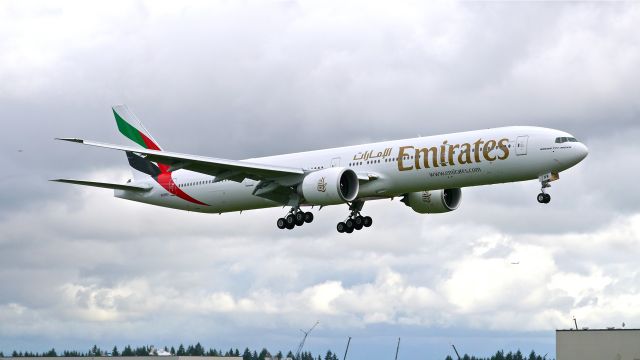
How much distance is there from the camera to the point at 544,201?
214 ft

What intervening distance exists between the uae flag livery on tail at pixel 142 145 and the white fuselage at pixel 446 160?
7199mm

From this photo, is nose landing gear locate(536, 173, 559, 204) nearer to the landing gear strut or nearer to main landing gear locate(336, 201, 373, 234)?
the landing gear strut

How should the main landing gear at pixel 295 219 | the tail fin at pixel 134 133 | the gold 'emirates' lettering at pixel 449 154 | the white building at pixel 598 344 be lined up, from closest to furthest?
the gold 'emirates' lettering at pixel 449 154, the main landing gear at pixel 295 219, the tail fin at pixel 134 133, the white building at pixel 598 344

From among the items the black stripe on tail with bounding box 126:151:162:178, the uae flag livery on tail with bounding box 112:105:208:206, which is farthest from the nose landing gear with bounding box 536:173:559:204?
the black stripe on tail with bounding box 126:151:162:178

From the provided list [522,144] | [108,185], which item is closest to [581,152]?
[522,144]

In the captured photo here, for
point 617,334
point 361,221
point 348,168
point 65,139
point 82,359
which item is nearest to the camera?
point 65,139

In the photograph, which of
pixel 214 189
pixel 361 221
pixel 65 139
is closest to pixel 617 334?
pixel 361 221

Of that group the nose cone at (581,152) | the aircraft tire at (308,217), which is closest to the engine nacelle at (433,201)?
the aircraft tire at (308,217)

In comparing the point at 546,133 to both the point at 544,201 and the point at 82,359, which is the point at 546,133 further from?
the point at 82,359

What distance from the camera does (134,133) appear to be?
8819cm

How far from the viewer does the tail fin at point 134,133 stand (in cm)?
8619

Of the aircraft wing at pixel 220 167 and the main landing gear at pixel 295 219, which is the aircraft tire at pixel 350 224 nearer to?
the main landing gear at pixel 295 219

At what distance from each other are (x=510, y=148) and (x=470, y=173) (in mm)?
2801

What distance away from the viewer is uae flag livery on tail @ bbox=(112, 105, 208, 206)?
82625mm
